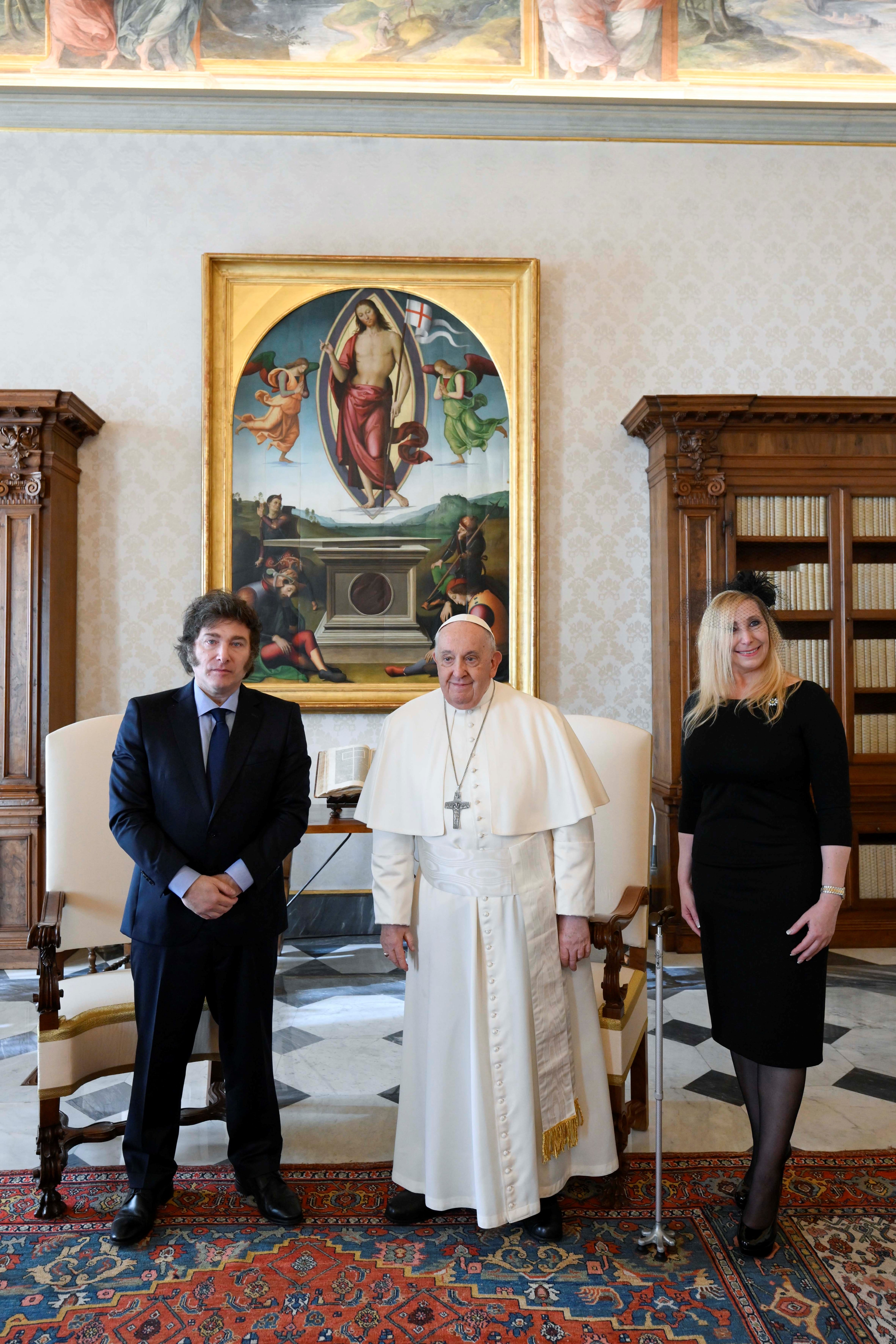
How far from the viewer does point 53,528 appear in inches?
226

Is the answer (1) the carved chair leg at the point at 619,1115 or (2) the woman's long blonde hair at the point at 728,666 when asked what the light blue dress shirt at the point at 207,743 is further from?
(2) the woman's long blonde hair at the point at 728,666

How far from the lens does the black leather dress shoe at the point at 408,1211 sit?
2.88 m

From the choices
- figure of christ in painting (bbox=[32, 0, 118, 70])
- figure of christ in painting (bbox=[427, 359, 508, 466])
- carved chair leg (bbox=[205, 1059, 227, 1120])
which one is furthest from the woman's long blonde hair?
figure of christ in painting (bbox=[32, 0, 118, 70])

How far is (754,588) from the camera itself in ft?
9.41

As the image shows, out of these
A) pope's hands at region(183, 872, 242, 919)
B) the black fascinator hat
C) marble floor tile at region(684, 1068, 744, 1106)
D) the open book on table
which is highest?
the black fascinator hat

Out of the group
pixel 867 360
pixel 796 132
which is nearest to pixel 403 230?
pixel 796 132

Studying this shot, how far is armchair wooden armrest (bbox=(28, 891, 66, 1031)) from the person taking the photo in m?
3.00

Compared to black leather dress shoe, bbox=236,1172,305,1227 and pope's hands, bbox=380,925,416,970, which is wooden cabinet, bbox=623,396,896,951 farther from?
black leather dress shoe, bbox=236,1172,305,1227

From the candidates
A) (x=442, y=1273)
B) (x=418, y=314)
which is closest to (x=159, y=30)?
(x=418, y=314)

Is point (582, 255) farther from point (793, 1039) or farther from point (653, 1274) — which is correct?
point (653, 1274)

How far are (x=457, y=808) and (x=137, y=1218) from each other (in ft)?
5.18

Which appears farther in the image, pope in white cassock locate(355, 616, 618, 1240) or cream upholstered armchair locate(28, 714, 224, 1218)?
cream upholstered armchair locate(28, 714, 224, 1218)

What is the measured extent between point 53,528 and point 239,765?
3507 millimetres

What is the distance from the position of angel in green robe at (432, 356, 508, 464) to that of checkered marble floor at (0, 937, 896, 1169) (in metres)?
3.46
